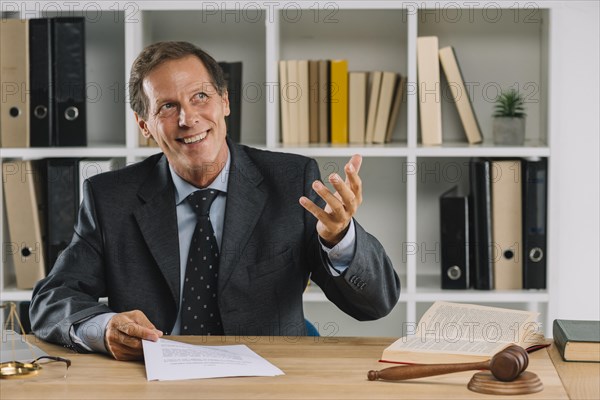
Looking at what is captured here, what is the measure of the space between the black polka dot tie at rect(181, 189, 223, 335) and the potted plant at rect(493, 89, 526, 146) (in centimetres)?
116

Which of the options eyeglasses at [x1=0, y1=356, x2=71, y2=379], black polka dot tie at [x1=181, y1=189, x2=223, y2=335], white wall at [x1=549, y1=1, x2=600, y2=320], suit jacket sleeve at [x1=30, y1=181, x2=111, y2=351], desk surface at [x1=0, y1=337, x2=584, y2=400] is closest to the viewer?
desk surface at [x1=0, y1=337, x2=584, y2=400]

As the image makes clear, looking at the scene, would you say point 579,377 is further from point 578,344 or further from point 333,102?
point 333,102

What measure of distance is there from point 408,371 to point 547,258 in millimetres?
1481

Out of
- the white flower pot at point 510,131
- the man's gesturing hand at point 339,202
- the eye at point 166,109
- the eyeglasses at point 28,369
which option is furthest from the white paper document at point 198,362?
the white flower pot at point 510,131

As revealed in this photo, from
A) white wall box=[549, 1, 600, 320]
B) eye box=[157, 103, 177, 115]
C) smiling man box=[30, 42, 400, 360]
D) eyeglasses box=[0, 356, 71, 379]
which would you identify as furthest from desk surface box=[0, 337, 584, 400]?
white wall box=[549, 1, 600, 320]

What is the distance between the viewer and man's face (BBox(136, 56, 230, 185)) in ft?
6.78

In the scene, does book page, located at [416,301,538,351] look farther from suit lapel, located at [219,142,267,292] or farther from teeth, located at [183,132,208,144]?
teeth, located at [183,132,208,144]

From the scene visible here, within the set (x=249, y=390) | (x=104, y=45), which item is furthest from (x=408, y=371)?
(x=104, y=45)

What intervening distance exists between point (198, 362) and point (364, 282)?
455 mm

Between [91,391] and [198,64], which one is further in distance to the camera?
[198,64]

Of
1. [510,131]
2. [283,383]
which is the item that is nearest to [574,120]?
[510,131]

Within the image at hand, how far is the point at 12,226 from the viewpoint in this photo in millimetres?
2811

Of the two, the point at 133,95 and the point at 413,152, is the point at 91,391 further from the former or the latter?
the point at 413,152

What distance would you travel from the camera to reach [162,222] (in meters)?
2.08
